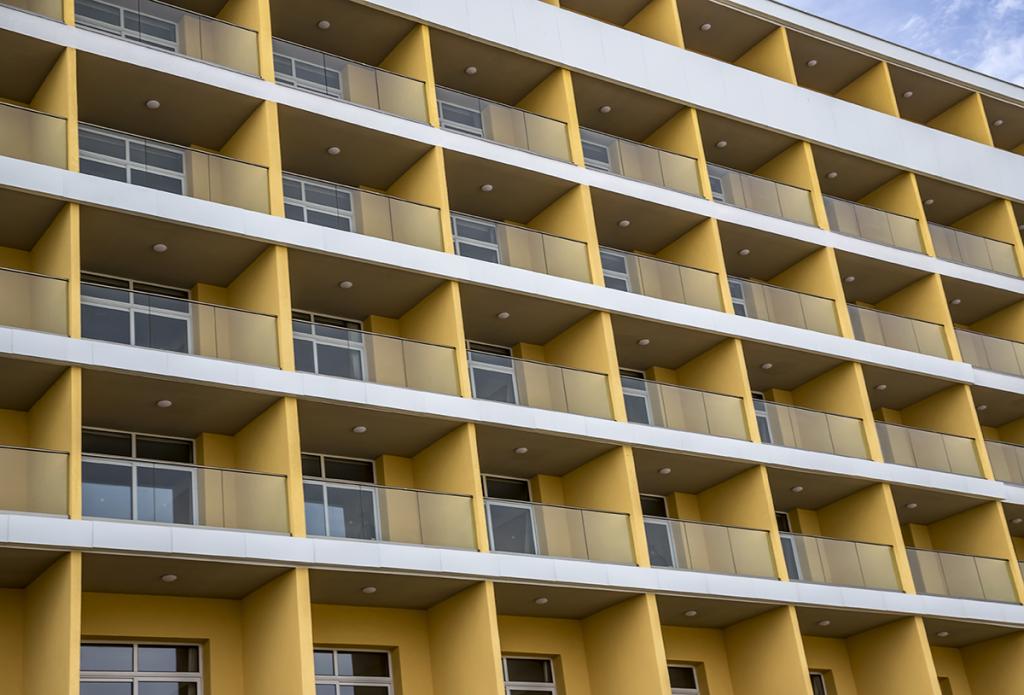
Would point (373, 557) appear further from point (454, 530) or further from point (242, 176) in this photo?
point (242, 176)

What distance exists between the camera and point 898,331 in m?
31.3

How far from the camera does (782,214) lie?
30.9m

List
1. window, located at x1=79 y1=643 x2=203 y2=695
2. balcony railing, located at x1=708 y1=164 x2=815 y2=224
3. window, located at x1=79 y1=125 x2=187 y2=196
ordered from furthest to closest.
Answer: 1. balcony railing, located at x1=708 y1=164 x2=815 y2=224
2. window, located at x1=79 y1=125 x2=187 y2=196
3. window, located at x1=79 y1=643 x2=203 y2=695

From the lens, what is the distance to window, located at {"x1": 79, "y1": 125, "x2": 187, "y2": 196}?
22344mm

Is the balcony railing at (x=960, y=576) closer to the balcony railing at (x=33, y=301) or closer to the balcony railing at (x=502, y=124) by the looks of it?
the balcony railing at (x=502, y=124)

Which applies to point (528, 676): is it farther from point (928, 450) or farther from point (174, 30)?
Result: point (174, 30)

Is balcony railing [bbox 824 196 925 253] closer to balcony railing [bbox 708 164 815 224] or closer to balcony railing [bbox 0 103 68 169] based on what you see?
balcony railing [bbox 708 164 815 224]

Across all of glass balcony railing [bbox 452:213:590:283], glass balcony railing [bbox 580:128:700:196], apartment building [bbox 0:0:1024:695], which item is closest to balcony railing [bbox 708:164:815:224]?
apartment building [bbox 0:0:1024:695]

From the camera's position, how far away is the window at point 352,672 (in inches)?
867

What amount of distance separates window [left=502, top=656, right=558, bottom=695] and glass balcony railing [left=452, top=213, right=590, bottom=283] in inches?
303

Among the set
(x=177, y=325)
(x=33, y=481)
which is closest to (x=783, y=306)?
(x=177, y=325)

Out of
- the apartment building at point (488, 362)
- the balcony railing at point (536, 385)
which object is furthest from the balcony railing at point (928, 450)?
the balcony railing at point (536, 385)

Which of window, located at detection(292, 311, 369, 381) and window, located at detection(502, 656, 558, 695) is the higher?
window, located at detection(292, 311, 369, 381)

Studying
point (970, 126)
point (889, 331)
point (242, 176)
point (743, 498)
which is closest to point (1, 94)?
point (242, 176)
